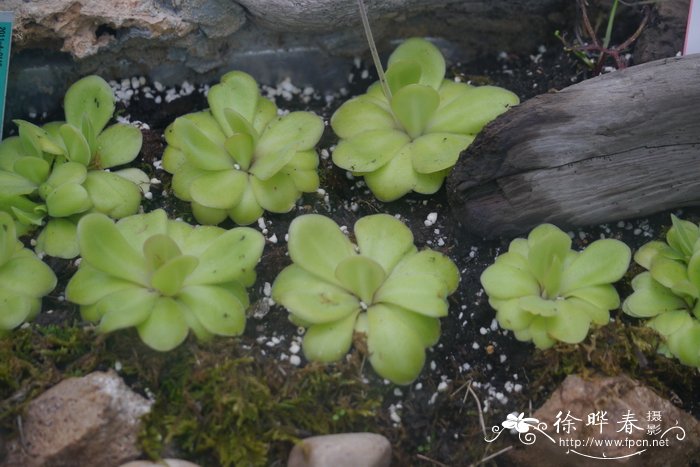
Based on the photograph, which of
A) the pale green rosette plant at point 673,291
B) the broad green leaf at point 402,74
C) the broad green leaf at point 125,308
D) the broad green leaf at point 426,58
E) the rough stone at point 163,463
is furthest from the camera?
the broad green leaf at point 426,58

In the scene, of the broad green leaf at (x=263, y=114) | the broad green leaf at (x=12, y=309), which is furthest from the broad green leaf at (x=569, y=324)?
the broad green leaf at (x=12, y=309)

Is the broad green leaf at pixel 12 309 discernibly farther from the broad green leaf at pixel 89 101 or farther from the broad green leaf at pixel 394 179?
the broad green leaf at pixel 394 179

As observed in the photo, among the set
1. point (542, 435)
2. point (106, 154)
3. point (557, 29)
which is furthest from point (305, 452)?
point (557, 29)

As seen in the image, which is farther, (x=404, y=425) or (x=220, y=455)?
(x=404, y=425)

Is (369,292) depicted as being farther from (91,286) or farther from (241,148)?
(91,286)

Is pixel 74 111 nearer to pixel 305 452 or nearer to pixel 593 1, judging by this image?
pixel 305 452

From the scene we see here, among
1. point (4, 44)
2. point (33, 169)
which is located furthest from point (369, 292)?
point (4, 44)

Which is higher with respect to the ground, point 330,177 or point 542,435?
point 330,177
